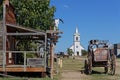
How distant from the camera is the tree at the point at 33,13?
1918 inches

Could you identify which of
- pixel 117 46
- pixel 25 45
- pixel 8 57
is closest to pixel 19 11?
pixel 25 45

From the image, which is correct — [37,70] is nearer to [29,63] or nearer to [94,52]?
[29,63]

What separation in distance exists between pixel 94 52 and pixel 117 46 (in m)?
165

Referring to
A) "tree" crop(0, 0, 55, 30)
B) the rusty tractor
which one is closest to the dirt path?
the rusty tractor

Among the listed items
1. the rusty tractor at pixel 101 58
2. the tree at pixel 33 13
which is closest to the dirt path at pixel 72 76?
the rusty tractor at pixel 101 58

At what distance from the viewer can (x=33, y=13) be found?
160ft

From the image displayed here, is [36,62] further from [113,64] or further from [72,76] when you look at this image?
[113,64]

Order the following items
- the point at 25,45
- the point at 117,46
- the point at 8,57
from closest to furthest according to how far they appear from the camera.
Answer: the point at 8,57 < the point at 25,45 < the point at 117,46

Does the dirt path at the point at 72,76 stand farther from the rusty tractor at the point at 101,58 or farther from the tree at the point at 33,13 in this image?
the tree at the point at 33,13

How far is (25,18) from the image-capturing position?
49.5 metres

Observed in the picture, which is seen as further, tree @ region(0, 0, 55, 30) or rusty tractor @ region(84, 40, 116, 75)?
tree @ region(0, 0, 55, 30)

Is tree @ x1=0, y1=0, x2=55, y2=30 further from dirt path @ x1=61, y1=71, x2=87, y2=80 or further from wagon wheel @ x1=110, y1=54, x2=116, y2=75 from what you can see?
wagon wheel @ x1=110, y1=54, x2=116, y2=75

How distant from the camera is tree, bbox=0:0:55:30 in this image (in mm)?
48719

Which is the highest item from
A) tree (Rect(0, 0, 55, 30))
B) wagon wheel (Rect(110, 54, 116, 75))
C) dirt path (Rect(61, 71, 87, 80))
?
tree (Rect(0, 0, 55, 30))
